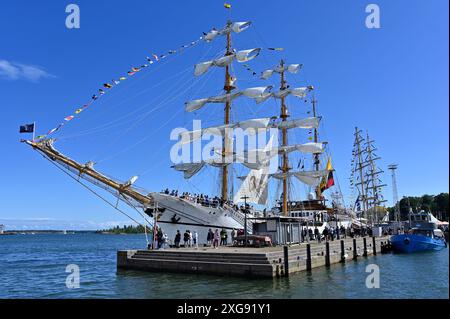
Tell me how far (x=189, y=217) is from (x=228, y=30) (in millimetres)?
28865

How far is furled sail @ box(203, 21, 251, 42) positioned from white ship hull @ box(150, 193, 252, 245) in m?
25.9

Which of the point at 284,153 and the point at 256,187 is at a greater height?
the point at 284,153

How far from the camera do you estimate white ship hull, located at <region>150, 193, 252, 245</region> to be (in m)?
40.6

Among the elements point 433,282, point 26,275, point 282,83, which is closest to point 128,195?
point 26,275

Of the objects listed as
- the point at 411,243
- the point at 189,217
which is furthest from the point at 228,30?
the point at 411,243

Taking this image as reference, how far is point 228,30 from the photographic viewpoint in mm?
57250

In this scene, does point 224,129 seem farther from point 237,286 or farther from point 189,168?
point 237,286

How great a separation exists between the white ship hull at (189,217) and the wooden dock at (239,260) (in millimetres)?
11653

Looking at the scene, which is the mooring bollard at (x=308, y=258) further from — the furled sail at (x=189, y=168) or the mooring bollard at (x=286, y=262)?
the furled sail at (x=189, y=168)

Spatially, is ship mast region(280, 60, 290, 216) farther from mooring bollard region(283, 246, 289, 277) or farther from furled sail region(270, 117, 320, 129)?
mooring bollard region(283, 246, 289, 277)

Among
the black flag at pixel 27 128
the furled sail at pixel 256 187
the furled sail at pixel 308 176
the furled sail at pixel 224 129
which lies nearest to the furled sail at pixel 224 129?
the furled sail at pixel 224 129

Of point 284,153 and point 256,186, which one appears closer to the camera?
point 256,186

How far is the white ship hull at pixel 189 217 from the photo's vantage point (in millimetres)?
40562
